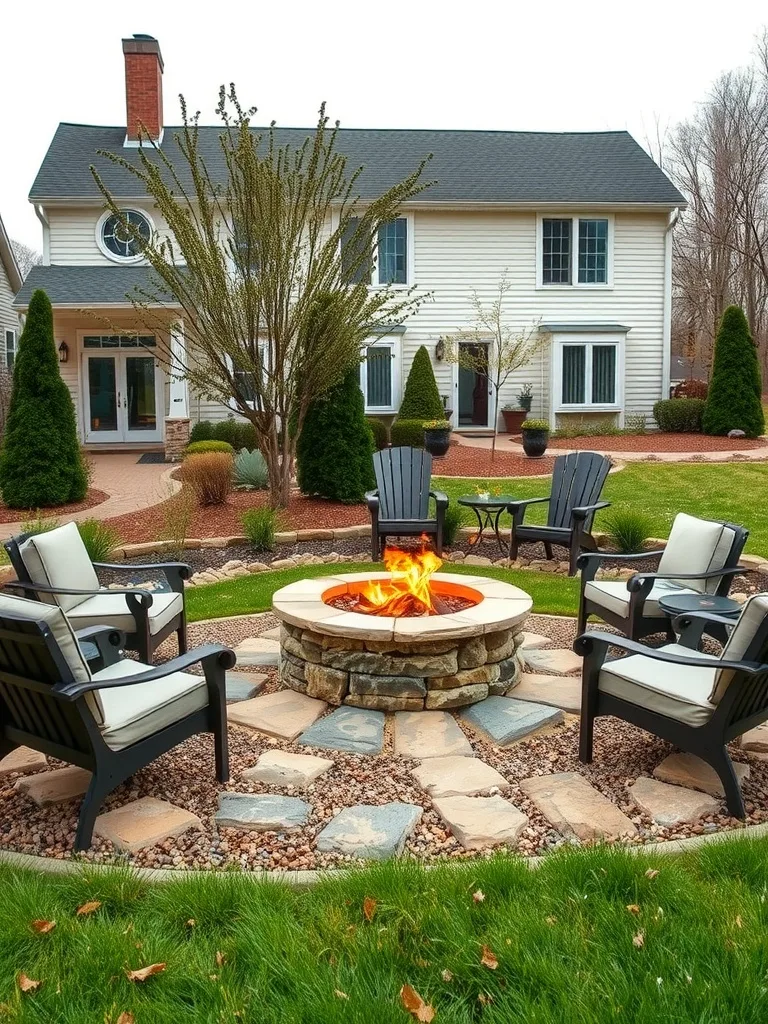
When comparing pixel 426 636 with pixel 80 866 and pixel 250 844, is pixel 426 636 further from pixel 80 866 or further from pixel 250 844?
pixel 80 866

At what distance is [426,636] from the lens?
402cm

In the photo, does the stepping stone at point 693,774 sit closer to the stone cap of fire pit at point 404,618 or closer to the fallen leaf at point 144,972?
the stone cap of fire pit at point 404,618

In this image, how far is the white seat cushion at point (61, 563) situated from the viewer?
4.36m

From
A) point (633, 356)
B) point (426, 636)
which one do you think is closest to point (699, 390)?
point (633, 356)

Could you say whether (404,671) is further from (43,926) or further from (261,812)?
(43,926)

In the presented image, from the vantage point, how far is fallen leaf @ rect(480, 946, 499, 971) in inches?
81.0

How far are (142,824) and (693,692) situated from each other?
209 cm

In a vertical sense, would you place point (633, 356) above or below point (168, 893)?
above

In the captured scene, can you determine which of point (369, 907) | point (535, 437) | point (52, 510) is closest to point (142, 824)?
point (369, 907)

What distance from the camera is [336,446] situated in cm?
1020

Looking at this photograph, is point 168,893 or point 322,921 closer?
point 322,921

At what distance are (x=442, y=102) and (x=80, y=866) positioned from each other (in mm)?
30937

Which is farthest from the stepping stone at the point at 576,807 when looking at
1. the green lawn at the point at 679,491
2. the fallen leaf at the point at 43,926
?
the green lawn at the point at 679,491

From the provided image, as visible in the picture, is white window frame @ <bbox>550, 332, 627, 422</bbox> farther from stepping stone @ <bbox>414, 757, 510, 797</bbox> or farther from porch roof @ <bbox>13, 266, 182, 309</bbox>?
stepping stone @ <bbox>414, 757, 510, 797</bbox>
